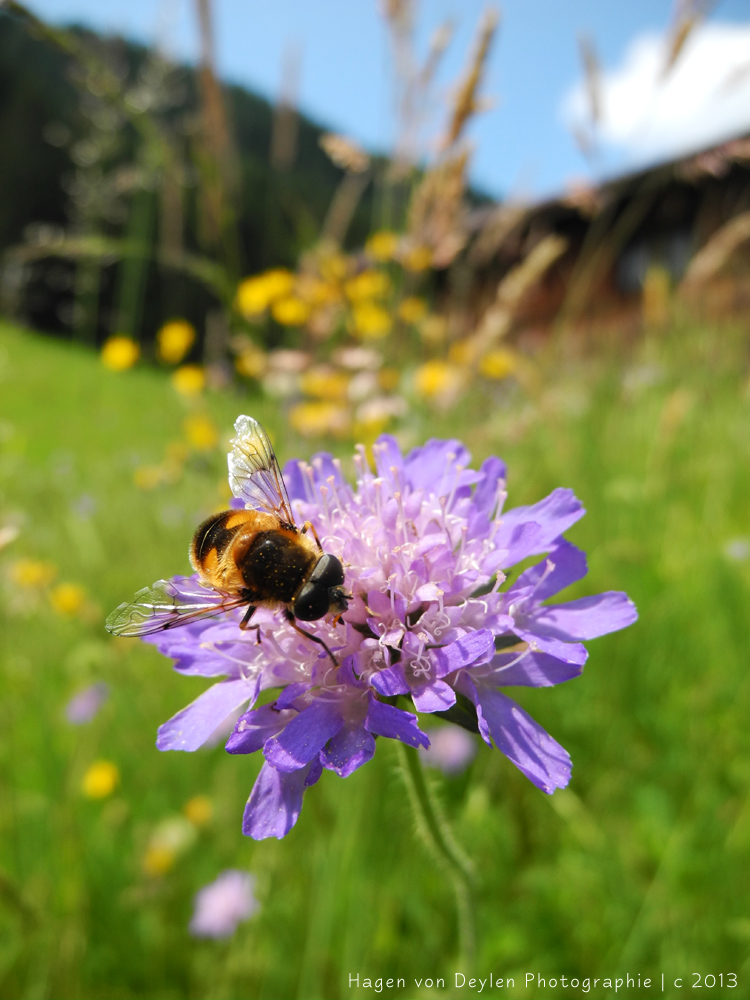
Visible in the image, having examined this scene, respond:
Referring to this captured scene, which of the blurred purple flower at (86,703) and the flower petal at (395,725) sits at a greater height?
the blurred purple flower at (86,703)

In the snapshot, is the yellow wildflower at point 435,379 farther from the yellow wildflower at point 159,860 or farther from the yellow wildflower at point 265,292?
the yellow wildflower at point 159,860

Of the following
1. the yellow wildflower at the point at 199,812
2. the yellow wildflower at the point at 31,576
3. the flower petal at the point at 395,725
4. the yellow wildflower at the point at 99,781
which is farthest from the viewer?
the yellow wildflower at the point at 31,576

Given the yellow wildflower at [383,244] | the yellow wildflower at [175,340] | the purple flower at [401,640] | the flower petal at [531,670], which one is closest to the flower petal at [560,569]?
the purple flower at [401,640]

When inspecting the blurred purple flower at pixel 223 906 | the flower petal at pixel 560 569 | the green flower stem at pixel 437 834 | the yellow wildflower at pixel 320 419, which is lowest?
the blurred purple flower at pixel 223 906

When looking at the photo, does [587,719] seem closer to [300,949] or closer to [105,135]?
[300,949]

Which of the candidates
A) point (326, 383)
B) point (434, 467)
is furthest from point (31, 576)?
point (434, 467)

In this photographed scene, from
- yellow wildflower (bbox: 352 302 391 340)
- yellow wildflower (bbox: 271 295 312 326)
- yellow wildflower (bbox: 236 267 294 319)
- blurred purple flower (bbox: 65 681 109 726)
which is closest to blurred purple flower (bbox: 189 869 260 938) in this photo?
blurred purple flower (bbox: 65 681 109 726)

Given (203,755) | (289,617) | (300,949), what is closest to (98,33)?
(203,755)

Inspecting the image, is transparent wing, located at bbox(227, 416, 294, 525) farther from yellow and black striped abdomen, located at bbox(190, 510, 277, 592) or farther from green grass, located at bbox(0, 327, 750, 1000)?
green grass, located at bbox(0, 327, 750, 1000)
